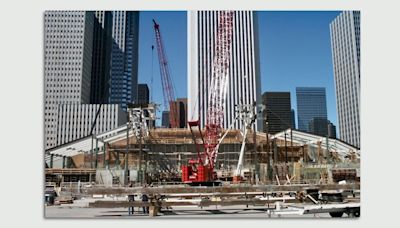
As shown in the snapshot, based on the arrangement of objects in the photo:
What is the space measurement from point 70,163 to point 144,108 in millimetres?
11131

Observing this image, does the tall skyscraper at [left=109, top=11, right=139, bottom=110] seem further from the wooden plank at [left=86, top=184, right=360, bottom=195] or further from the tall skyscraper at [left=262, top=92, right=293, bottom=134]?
the wooden plank at [left=86, top=184, right=360, bottom=195]

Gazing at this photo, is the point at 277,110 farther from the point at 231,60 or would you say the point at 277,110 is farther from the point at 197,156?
the point at 231,60

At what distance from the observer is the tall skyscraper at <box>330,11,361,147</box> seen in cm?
1127

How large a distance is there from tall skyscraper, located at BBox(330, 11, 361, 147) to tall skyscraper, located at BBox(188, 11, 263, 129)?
2.87 metres

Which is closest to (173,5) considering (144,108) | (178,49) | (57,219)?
(178,49)

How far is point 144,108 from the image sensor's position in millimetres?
31547

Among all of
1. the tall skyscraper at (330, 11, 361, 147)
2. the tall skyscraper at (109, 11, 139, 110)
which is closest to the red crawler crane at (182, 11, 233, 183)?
the tall skyscraper at (330, 11, 361, 147)

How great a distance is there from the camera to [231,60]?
63.4ft

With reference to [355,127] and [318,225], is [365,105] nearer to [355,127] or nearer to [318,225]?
[355,127]

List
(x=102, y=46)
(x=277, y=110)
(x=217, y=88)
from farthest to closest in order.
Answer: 1. (x=102, y=46)
2. (x=277, y=110)
3. (x=217, y=88)

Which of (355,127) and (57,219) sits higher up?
(355,127)

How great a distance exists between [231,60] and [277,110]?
10014 mm

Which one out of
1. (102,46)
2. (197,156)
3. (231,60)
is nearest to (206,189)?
(231,60)

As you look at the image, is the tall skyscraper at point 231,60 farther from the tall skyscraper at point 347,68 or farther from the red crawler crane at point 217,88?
the tall skyscraper at point 347,68
